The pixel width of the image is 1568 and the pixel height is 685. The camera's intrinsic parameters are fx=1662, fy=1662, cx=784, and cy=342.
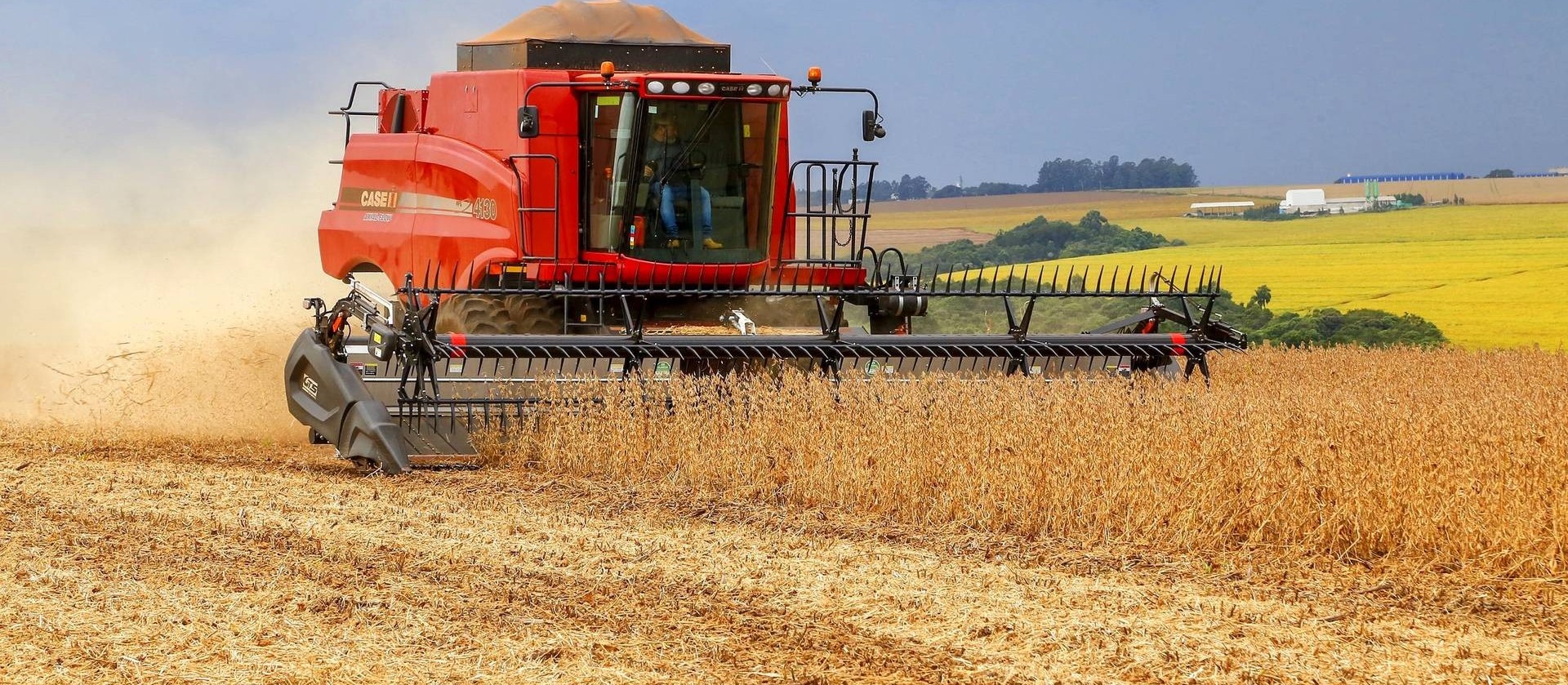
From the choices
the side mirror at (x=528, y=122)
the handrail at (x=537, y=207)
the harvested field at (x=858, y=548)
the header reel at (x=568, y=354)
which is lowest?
the harvested field at (x=858, y=548)

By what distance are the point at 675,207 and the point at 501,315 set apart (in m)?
1.25

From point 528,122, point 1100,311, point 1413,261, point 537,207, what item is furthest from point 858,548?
point 1413,261

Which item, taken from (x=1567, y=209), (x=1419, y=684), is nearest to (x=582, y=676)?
(x=1419, y=684)

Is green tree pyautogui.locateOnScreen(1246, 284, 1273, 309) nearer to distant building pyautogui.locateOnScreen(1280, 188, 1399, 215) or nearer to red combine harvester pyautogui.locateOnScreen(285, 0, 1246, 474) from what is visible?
red combine harvester pyautogui.locateOnScreen(285, 0, 1246, 474)

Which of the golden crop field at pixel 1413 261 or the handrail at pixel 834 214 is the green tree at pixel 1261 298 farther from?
the handrail at pixel 834 214

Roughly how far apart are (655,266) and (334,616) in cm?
515

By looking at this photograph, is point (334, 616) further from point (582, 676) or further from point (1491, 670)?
point (1491, 670)

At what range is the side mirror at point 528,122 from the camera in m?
8.96

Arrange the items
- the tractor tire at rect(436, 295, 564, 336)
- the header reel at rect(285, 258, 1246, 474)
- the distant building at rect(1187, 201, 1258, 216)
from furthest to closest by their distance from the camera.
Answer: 1. the distant building at rect(1187, 201, 1258, 216)
2. the tractor tire at rect(436, 295, 564, 336)
3. the header reel at rect(285, 258, 1246, 474)

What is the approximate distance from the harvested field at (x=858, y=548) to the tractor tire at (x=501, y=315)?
46.6 inches

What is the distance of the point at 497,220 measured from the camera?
10.1 m

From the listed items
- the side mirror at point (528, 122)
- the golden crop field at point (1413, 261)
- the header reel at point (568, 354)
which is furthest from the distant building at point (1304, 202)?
the side mirror at point (528, 122)

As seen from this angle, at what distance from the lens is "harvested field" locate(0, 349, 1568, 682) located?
4.61 meters

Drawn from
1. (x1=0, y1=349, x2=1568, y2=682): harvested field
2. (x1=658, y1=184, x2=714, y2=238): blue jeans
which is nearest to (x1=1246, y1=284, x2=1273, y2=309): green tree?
(x1=0, y1=349, x2=1568, y2=682): harvested field
